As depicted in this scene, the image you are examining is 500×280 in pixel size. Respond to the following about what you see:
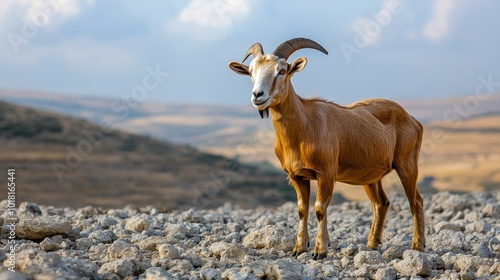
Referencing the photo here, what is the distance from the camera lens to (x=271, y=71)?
875 cm

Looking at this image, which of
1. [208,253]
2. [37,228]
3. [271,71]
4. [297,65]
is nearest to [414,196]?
[297,65]

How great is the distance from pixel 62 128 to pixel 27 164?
581cm

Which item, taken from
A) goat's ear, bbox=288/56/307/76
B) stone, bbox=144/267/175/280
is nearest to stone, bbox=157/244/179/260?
stone, bbox=144/267/175/280

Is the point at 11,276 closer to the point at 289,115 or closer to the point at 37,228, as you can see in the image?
the point at 37,228

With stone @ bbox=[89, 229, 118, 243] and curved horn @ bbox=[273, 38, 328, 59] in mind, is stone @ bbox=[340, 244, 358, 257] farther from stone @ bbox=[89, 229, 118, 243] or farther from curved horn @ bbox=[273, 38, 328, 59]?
stone @ bbox=[89, 229, 118, 243]

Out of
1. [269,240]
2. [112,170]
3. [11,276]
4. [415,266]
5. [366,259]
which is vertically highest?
[112,170]

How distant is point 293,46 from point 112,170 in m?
25.6

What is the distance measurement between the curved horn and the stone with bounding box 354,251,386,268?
2.88 meters

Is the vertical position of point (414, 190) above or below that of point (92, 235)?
above

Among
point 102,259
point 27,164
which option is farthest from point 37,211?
point 27,164

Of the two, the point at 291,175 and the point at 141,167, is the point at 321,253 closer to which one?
the point at 291,175

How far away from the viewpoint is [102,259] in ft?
27.3

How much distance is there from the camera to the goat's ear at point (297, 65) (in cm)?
902

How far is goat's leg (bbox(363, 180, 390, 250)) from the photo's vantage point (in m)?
10.7
